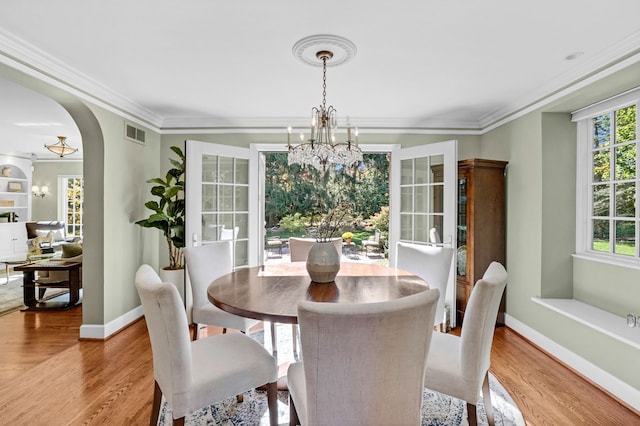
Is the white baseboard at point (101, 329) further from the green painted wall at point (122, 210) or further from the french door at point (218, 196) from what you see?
the french door at point (218, 196)

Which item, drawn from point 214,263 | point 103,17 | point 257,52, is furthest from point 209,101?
point 214,263

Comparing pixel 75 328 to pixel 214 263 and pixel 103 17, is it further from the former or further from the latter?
pixel 103 17

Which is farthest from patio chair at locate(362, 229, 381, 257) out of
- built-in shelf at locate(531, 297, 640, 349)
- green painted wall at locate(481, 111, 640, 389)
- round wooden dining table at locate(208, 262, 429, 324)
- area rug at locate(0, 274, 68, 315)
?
area rug at locate(0, 274, 68, 315)

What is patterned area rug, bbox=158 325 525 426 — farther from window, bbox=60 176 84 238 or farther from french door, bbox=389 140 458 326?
window, bbox=60 176 84 238

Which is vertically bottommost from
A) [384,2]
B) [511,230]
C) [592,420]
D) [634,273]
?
[592,420]

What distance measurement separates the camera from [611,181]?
2.72 metres

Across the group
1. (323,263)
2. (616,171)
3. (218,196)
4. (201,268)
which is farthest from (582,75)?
(218,196)

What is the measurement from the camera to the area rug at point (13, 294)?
165 inches

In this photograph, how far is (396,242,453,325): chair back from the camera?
2.52 m

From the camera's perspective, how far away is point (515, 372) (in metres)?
2.59

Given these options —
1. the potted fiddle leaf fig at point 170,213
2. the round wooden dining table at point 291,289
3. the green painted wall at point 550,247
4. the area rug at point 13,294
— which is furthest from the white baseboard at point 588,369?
the area rug at point 13,294

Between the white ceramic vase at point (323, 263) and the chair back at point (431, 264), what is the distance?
0.89 m

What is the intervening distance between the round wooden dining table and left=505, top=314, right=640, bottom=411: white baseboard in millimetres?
1496

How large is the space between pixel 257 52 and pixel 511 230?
3036mm
